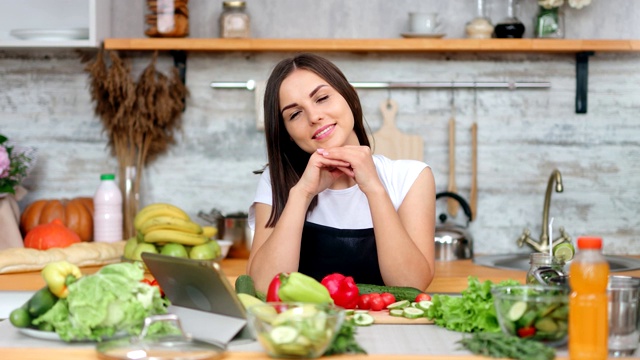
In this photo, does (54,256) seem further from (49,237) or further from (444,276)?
(444,276)

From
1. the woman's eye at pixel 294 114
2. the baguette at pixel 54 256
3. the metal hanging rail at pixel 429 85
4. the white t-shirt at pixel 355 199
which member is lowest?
the baguette at pixel 54 256

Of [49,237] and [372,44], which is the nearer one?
[49,237]

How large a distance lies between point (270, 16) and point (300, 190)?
1.42 metres

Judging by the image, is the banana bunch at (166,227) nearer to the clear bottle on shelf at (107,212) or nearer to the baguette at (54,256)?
the baguette at (54,256)

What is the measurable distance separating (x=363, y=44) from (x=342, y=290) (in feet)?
5.42

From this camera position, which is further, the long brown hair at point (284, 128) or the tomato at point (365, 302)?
the long brown hair at point (284, 128)

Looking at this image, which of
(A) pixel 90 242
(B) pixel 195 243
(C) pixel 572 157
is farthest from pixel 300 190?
(C) pixel 572 157

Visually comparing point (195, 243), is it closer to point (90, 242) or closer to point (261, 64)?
point (90, 242)

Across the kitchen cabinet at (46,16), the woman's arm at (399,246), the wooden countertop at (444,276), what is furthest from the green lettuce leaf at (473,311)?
the kitchen cabinet at (46,16)

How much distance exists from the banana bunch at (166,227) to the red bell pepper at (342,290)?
126 cm

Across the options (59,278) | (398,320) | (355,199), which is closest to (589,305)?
(398,320)

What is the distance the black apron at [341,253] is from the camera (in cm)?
235

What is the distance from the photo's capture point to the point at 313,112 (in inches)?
88.7

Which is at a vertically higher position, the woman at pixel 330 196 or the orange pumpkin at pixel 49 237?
the woman at pixel 330 196
